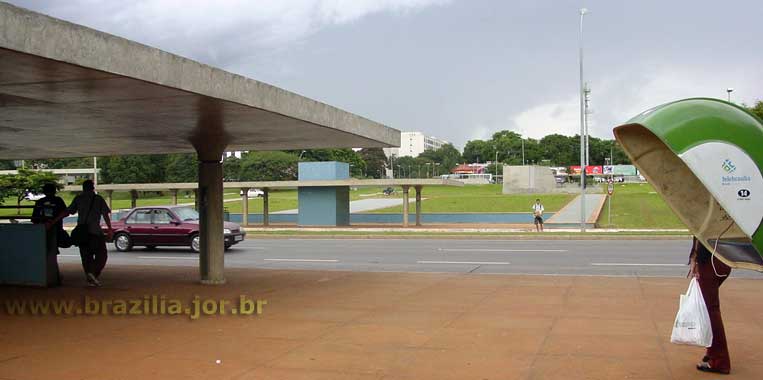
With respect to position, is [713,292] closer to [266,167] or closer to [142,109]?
[142,109]

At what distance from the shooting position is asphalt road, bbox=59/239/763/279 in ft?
51.8

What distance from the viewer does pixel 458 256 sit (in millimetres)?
19219

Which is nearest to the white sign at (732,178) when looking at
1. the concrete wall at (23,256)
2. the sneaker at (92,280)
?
the sneaker at (92,280)

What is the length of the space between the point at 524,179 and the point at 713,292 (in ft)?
238

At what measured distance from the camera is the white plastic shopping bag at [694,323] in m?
5.74

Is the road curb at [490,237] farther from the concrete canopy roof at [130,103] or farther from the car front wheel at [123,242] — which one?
the concrete canopy roof at [130,103]

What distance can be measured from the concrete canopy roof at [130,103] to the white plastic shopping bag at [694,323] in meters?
5.39

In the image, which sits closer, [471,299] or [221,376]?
[221,376]

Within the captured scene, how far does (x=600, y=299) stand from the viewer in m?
10.5

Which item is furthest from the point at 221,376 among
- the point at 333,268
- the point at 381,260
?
the point at 381,260

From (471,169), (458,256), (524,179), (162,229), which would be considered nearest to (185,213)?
(162,229)

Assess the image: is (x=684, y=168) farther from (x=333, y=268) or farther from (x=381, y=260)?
(x=381, y=260)

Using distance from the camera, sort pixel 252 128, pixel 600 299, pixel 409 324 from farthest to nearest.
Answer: pixel 252 128 < pixel 600 299 < pixel 409 324

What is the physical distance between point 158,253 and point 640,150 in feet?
59.2
